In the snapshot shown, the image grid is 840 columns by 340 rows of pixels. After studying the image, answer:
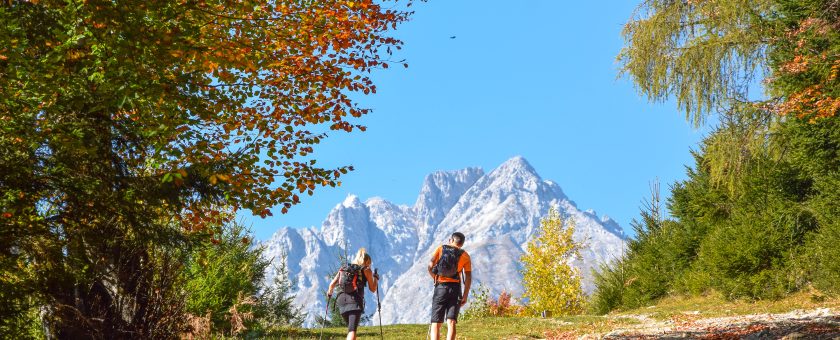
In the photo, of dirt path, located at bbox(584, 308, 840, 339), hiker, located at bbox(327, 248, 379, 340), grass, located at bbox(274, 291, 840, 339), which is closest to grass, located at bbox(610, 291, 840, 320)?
grass, located at bbox(274, 291, 840, 339)

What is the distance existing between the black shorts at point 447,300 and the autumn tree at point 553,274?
24.6 metres

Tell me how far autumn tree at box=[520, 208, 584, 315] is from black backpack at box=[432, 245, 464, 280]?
81.2ft

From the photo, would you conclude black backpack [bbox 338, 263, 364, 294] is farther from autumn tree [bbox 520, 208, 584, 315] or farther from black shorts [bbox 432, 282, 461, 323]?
autumn tree [bbox 520, 208, 584, 315]

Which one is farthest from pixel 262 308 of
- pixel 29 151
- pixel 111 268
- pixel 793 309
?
pixel 793 309

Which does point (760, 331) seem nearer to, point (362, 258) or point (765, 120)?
point (362, 258)

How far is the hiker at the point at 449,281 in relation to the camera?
36.2 ft

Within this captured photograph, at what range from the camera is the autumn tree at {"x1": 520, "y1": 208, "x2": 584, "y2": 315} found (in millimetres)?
34812

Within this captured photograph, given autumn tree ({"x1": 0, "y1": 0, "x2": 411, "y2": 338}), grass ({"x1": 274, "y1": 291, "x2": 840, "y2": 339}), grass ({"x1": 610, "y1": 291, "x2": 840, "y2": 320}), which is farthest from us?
grass ({"x1": 610, "y1": 291, "x2": 840, "y2": 320})

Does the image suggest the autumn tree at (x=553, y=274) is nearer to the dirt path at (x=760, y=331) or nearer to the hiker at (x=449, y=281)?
the dirt path at (x=760, y=331)

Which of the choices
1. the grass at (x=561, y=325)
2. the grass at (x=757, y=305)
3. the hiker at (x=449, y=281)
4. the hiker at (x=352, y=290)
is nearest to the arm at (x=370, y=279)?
the hiker at (x=352, y=290)

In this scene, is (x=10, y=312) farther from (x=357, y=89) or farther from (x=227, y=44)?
(x=357, y=89)

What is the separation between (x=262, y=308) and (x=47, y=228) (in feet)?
33.1

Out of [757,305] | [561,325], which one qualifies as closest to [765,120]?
[757,305]

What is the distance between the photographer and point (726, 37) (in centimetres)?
2073
